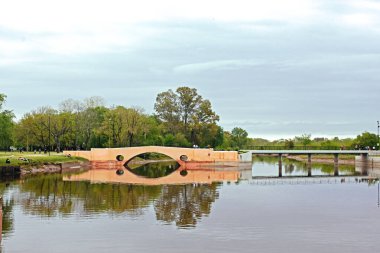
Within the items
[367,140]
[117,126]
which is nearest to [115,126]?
[117,126]

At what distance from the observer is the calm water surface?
97.1 feet

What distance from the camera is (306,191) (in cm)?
5797

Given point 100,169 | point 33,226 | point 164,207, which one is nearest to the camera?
point 33,226

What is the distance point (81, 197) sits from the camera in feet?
→ 167

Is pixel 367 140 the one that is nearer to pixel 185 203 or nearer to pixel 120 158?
pixel 120 158

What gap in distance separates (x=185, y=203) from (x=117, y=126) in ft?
225

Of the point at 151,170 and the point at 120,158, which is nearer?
the point at 151,170

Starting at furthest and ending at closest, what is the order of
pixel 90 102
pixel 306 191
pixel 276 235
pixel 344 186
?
1. pixel 90 102
2. pixel 344 186
3. pixel 306 191
4. pixel 276 235

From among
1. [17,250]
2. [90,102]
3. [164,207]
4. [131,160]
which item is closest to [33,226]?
[17,250]

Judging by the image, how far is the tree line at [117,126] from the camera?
113 m

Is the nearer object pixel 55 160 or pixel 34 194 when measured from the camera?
pixel 34 194

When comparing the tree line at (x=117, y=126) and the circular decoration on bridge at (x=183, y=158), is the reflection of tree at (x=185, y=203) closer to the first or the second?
the circular decoration on bridge at (x=183, y=158)

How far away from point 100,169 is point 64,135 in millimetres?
20438

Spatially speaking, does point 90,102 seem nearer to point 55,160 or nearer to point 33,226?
point 55,160
